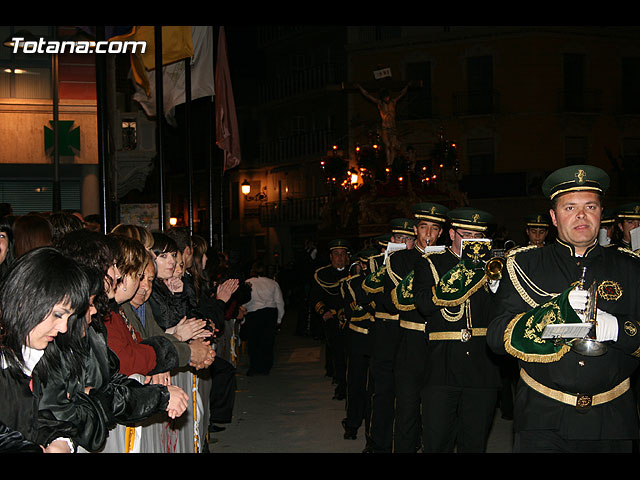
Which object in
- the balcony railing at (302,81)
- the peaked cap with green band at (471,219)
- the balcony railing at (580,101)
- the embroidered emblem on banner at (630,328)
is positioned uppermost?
the balcony railing at (302,81)

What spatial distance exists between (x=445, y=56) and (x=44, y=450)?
113ft

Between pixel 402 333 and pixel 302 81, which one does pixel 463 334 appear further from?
pixel 302 81

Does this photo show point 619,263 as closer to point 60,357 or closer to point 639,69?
point 60,357

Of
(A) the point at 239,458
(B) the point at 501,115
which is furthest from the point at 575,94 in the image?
(A) the point at 239,458

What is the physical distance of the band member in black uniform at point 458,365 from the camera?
6781 millimetres

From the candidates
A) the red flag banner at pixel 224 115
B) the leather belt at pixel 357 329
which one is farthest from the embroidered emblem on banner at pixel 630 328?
the red flag banner at pixel 224 115

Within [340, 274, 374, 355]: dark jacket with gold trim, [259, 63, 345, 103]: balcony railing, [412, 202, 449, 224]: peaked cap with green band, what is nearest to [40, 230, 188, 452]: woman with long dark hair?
[412, 202, 449, 224]: peaked cap with green band

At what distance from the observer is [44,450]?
350 cm

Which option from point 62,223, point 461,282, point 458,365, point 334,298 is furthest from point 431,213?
point 334,298

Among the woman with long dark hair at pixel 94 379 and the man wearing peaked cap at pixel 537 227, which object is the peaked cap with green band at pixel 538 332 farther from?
the man wearing peaked cap at pixel 537 227

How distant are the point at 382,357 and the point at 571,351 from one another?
417 centimetres

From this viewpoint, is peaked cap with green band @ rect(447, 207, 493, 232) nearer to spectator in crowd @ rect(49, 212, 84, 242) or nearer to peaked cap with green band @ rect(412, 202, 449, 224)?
peaked cap with green band @ rect(412, 202, 449, 224)

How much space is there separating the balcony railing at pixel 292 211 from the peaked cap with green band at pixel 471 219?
1411 inches

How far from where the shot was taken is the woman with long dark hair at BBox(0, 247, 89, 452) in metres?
3.35
